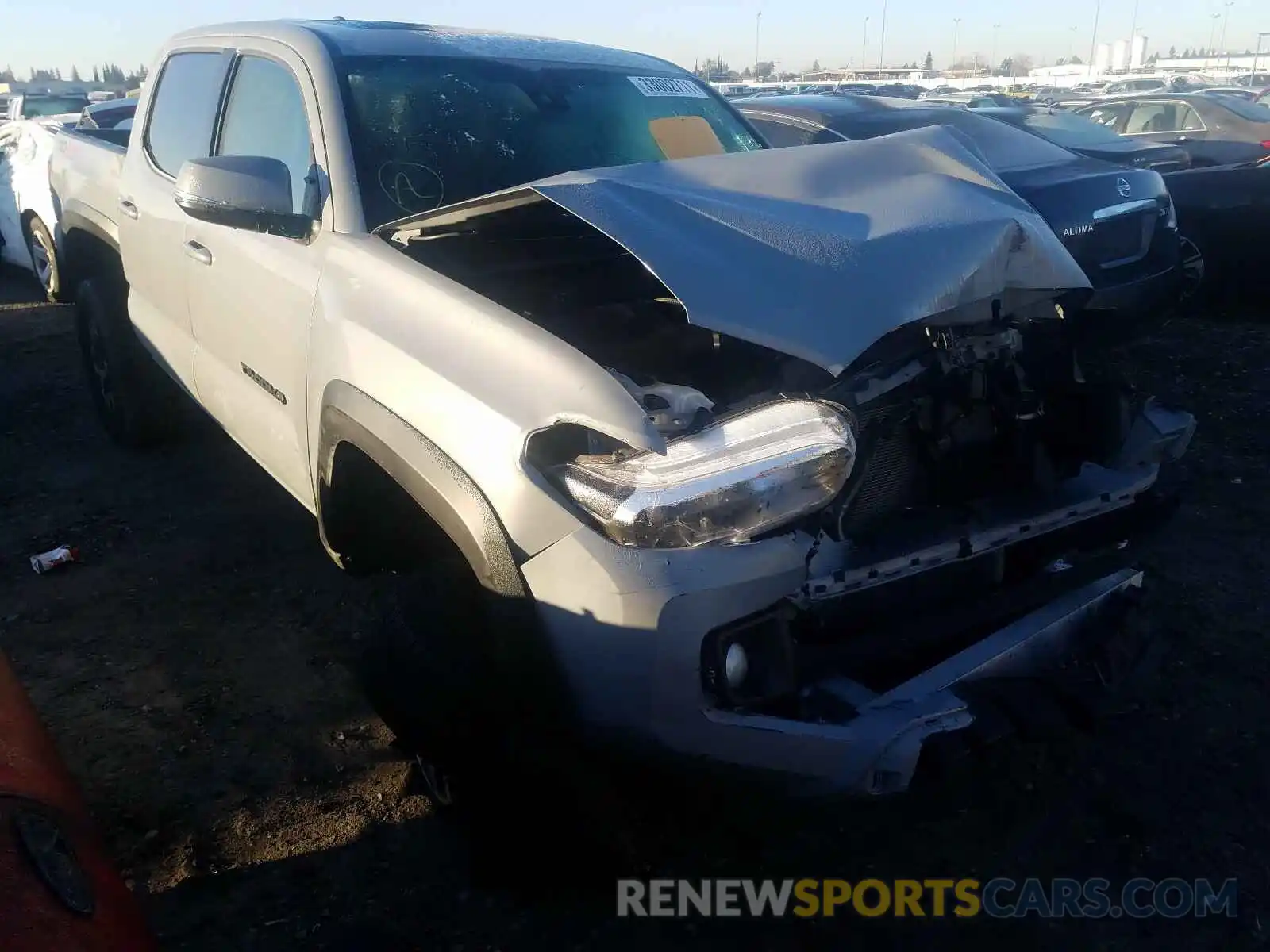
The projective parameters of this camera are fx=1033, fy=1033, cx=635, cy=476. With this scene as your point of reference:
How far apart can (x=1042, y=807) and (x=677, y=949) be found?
1.08 m

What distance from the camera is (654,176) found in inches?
99.7

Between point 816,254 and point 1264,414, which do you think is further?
point 1264,414

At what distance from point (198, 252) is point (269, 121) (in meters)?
0.53

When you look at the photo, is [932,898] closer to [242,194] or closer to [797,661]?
[797,661]

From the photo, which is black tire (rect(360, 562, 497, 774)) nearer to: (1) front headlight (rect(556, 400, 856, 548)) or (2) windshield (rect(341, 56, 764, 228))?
(1) front headlight (rect(556, 400, 856, 548))

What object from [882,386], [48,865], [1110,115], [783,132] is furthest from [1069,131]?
[48,865]

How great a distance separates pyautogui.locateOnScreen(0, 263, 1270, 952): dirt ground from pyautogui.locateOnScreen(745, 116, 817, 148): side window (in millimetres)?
3964

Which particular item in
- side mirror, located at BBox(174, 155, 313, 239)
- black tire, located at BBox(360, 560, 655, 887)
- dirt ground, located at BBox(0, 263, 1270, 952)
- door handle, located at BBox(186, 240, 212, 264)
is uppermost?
side mirror, located at BBox(174, 155, 313, 239)

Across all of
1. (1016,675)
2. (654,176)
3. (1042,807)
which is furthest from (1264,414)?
(654,176)

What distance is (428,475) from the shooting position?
7.28 feet

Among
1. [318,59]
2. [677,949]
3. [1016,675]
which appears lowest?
[677,949]

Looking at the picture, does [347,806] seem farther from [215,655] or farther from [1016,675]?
[1016,675]

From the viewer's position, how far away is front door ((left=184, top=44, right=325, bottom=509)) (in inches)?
116

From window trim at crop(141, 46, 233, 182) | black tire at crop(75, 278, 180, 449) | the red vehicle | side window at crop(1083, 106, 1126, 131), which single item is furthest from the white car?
side window at crop(1083, 106, 1126, 131)
